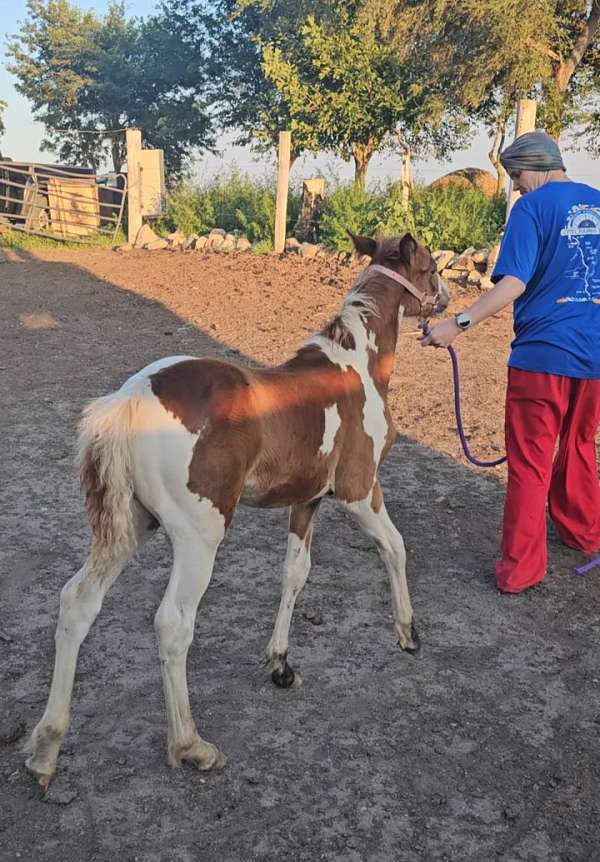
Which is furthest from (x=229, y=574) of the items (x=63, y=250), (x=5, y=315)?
(x=63, y=250)

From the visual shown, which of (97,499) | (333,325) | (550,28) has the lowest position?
(97,499)

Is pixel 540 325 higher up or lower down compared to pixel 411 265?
lower down

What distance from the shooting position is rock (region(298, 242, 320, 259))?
15023mm

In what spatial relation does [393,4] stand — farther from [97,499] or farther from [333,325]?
[97,499]

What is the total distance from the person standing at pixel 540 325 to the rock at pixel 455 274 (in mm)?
8655

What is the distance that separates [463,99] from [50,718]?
18.6 m

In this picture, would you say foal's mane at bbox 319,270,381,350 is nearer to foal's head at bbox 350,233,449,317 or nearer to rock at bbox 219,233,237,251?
foal's head at bbox 350,233,449,317

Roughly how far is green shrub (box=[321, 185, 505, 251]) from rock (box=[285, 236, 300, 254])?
22.8 inches

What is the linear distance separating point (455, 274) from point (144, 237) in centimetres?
814

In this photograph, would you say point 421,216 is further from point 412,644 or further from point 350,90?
point 412,644

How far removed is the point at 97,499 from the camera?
2.73 m

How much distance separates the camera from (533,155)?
3928mm

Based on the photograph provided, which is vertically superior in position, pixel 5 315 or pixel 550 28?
pixel 550 28

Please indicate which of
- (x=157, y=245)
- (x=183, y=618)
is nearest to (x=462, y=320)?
(x=183, y=618)
